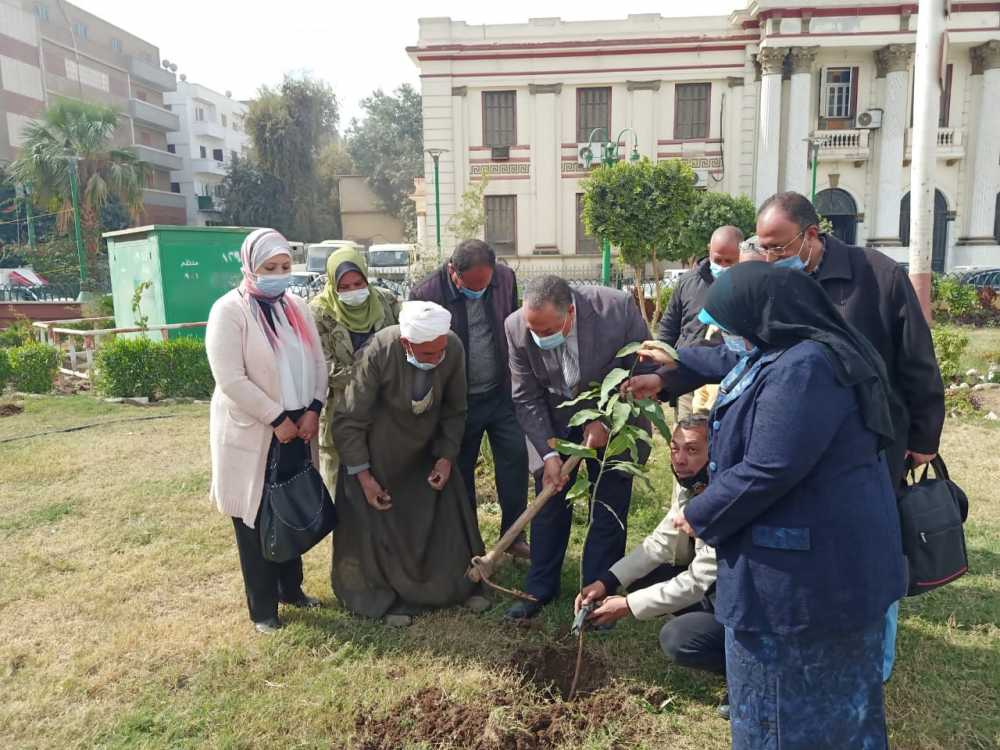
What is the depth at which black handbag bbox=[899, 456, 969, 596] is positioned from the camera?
7.97ft

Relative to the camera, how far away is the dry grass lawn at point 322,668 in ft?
8.98

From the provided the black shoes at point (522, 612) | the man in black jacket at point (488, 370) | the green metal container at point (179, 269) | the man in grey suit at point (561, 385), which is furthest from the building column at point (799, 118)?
the black shoes at point (522, 612)

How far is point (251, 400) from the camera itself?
10.6 ft

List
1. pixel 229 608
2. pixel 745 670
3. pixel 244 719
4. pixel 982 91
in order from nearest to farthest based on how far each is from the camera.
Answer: pixel 745 670
pixel 244 719
pixel 229 608
pixel 982 91

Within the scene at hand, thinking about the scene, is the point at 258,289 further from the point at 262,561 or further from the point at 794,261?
the point at 794,261

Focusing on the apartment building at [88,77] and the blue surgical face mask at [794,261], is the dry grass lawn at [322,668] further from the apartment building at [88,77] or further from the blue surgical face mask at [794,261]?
the apartment building at [88,77]

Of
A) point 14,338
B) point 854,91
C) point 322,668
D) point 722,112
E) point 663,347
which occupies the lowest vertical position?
point 322,668

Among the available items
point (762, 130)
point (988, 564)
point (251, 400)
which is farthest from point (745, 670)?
point (762, 130)

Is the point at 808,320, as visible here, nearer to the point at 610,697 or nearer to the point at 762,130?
the point at 610,697

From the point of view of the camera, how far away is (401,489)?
364 cm

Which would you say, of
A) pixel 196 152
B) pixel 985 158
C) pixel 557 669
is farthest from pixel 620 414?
pixel 196 152

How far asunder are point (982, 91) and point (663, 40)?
9.73 meters

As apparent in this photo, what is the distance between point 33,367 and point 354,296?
7.65m

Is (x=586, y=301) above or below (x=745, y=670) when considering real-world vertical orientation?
above
